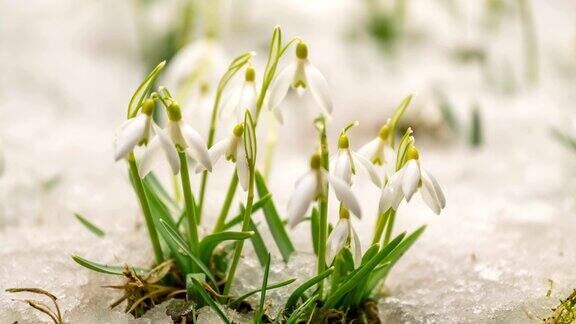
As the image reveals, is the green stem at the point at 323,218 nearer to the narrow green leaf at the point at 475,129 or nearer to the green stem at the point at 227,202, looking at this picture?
the green stem at the point at 227,202

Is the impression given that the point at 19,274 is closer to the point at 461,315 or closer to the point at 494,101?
the point at 461,315

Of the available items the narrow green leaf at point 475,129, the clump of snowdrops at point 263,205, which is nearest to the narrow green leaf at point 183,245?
the clump of snowdrops at point 263,205

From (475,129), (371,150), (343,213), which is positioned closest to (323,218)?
(343,213)

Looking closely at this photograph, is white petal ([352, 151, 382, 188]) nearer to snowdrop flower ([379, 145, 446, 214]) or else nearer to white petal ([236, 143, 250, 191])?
snowdrop flower ([379, 145, 446, 214])

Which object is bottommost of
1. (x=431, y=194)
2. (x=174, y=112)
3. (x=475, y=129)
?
(x=475, y=129)

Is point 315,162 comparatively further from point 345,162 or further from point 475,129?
point 475,129

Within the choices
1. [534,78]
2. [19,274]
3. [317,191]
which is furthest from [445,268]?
[534,78]
